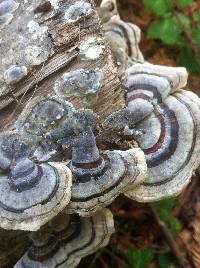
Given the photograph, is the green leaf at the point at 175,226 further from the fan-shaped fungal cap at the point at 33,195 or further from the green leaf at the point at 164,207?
the fan-shaped fungal cap at the point at 33,195

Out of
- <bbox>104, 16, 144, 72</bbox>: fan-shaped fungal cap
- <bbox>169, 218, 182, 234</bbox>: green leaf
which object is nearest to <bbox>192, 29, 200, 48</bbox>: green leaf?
<bbox>104, 16, 144, 72</bbox>: fan-shaped fungal cap

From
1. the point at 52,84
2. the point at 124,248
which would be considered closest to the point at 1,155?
the point at 52,84

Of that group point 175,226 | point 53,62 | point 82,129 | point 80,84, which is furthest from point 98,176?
point 175,226

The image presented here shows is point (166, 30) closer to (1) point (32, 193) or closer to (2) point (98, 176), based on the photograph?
(2) point (98, 176)

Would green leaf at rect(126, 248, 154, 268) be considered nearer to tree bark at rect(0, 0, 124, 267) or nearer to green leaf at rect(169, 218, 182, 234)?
green leaf at rect(169, 218, 182, 234)

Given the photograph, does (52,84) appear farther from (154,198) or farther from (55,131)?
(154,198)

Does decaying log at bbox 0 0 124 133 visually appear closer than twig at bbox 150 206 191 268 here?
Yes
